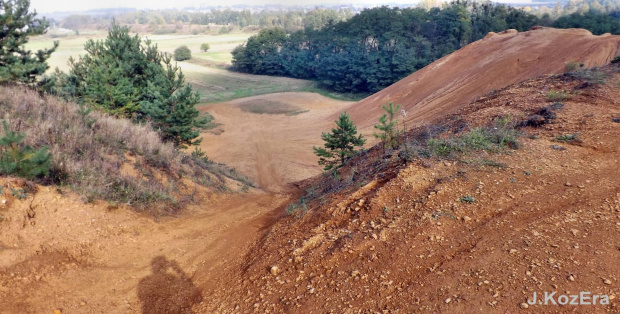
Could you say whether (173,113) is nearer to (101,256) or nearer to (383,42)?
(101,256)

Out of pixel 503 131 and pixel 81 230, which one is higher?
pixel 503 131

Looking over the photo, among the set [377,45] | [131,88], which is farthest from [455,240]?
[377,45]

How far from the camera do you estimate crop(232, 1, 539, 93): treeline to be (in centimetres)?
4697

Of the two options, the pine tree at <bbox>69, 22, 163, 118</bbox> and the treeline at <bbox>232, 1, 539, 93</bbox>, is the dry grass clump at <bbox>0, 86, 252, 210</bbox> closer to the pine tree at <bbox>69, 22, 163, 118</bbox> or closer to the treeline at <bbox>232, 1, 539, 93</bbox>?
the pine tree at <bbox>69, 22, 163, 118</bbox>

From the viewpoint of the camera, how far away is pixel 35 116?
9.62m

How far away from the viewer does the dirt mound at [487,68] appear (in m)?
20.8

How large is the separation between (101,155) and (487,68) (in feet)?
74.2

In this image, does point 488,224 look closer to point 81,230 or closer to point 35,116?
point 81,230

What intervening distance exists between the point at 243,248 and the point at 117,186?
3360 millimetres

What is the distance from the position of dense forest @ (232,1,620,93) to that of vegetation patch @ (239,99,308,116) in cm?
1389

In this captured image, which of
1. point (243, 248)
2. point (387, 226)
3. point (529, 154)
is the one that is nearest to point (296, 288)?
point (387, 226)

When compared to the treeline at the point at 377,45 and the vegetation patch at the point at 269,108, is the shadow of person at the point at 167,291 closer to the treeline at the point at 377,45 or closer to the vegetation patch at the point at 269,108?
the vegetation patch at the point at 269,108

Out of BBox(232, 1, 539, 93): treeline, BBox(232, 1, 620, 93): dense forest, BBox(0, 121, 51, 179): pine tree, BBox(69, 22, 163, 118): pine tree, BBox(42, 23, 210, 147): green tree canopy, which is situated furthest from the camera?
BBox(232, 1, 539, 93): treeline

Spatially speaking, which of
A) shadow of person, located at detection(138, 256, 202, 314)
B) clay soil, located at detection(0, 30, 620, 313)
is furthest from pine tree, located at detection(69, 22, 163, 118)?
shadow of person, located at detection(138, 256, 202, 314)
